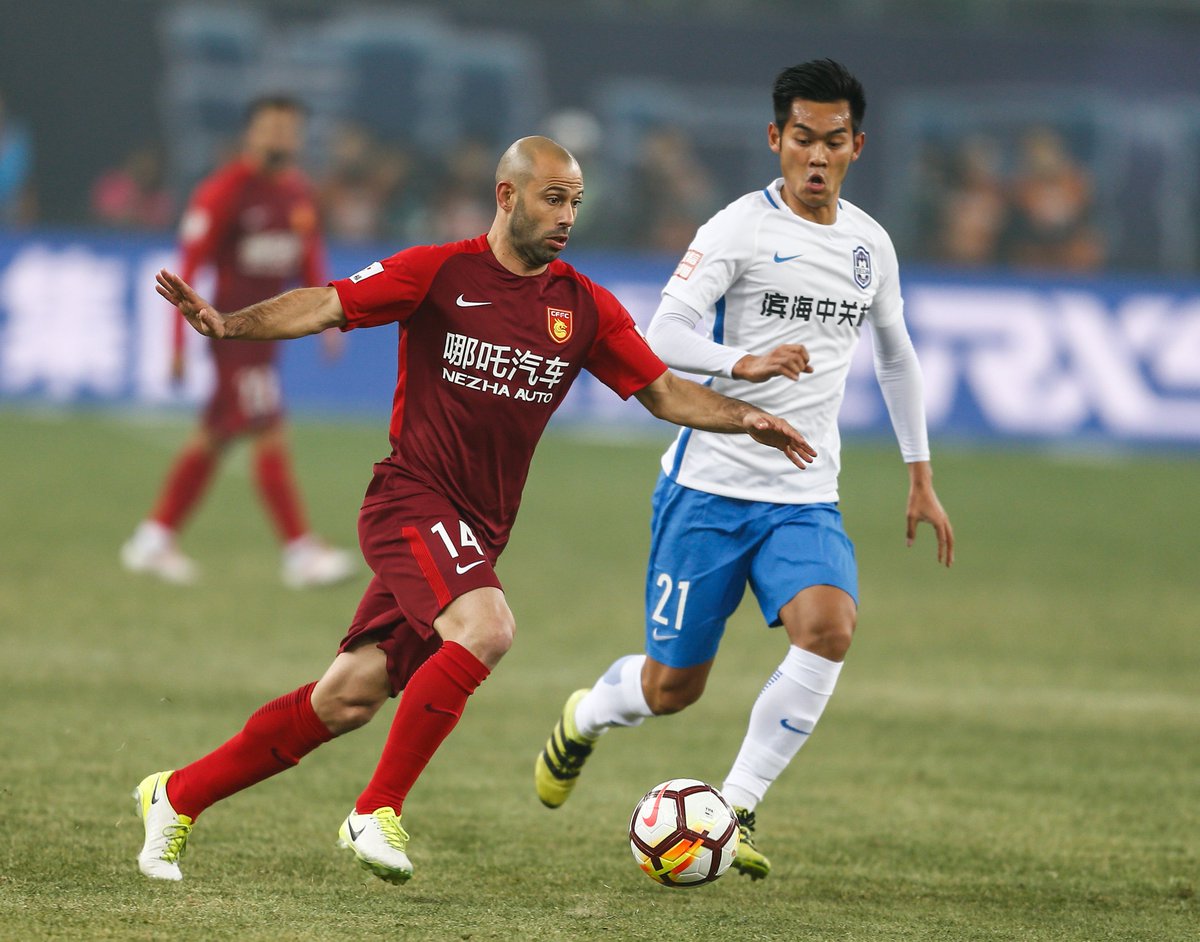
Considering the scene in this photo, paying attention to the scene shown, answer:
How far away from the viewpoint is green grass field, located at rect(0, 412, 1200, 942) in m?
4.80

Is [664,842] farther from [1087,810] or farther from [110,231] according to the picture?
[110,231]

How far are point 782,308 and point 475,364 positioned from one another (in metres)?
1.12

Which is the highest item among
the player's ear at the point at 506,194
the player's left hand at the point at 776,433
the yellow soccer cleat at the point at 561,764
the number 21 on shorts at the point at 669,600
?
the player's ear at the point at 506,194

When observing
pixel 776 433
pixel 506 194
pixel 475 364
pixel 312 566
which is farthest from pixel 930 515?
pixel 312 566

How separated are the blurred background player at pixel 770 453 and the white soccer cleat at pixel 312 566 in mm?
4687

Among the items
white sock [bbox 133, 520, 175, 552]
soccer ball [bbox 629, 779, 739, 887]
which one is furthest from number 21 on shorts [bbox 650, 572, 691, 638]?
white sock [bbox 133, 520, 175, 552]

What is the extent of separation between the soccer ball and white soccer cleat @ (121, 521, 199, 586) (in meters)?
5.66

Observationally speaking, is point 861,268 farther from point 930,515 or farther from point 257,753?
point 257,753

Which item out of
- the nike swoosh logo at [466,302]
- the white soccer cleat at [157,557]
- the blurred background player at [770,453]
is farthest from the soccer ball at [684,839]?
the white soccer cleat at [157,557]

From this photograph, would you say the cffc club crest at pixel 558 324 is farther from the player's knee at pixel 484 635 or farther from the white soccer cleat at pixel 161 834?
the white soccer cleat at pixel 161 834

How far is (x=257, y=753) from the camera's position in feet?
16.3

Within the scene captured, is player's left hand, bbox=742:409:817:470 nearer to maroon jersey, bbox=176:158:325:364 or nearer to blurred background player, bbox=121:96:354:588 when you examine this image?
blurred background player, bbox=121:96:354:588

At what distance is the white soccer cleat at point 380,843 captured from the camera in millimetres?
4562

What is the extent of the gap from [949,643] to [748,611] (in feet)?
4.74
